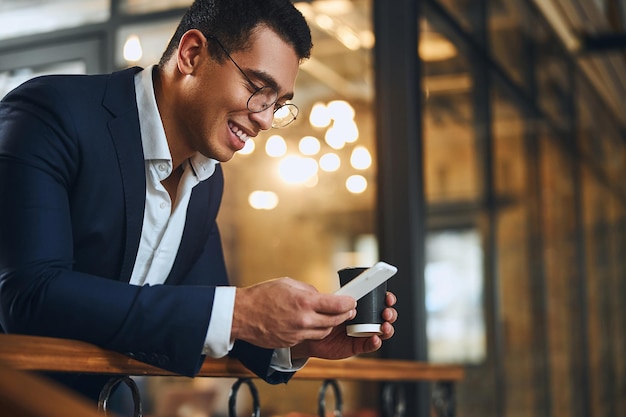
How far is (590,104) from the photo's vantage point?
8117 millimetres

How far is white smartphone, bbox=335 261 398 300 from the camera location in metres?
1.43

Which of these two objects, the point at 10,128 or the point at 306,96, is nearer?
the point at 10,128

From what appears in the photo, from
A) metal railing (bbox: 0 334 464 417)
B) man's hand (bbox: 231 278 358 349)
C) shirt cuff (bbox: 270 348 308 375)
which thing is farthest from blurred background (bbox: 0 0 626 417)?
man's hand (bbox: 231 278 358 349)

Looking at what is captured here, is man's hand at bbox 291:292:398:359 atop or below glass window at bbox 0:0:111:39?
below

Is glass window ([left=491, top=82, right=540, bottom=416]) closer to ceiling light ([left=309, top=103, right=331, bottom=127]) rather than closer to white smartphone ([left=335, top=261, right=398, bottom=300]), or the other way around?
ceiling light ([left=309, top=103, right=331, bottom=127])

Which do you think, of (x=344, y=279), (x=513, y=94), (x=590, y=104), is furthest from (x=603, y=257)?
(x=344, y=279)

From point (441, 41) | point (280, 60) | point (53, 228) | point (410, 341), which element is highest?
point (441, 41)

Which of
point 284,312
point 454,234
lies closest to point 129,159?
point 284,312

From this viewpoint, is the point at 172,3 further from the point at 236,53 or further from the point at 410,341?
the point at 236,53

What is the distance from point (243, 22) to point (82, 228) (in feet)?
1.46

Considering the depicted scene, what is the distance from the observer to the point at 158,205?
164cm

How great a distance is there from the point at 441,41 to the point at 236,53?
10.4 ft

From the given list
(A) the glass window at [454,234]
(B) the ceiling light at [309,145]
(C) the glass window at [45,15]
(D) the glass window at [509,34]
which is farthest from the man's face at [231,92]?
(D) the glass window at [509,34]

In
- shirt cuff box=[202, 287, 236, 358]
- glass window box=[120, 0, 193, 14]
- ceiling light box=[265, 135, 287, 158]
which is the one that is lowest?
shirt cuff box=[202, 287, 236, 358]
